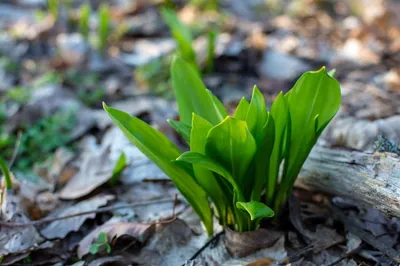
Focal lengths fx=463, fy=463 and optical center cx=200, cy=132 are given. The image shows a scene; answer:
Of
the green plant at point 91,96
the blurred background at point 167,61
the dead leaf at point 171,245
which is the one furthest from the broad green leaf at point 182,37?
the dead leaf at point 171,245

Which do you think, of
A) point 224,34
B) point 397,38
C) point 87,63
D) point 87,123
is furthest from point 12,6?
point 397,38

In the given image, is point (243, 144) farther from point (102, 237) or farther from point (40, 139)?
point (40, 139)

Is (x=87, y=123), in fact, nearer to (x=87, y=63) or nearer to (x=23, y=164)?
(x=23, y=164)

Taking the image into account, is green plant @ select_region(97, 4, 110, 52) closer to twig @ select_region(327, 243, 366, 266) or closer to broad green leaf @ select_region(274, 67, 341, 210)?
broad green leaf @ select_region(274, 67, 341, 210)

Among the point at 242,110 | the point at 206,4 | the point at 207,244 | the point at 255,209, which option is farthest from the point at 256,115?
the point at 206,4

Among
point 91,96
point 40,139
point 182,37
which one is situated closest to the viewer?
point 40,139

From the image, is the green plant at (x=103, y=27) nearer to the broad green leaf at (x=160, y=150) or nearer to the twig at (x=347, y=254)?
the broad green leaf at (x=160, y=150)

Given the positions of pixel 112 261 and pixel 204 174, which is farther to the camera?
pixel 112 261
